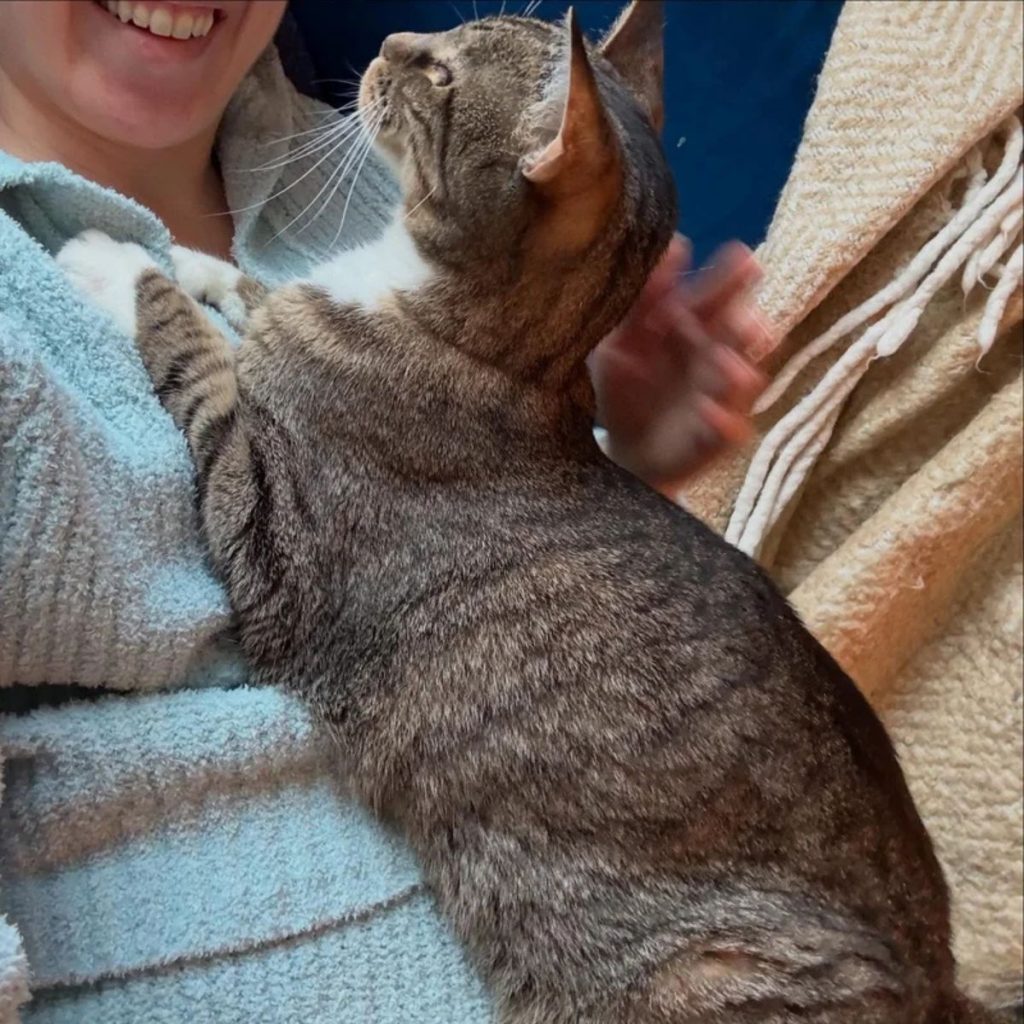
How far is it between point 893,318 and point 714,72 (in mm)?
321

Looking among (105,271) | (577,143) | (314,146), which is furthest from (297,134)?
(577,143)

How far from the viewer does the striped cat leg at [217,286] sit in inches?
35.4

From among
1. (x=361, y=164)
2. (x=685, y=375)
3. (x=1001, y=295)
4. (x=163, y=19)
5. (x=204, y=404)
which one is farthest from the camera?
(x=1001, y=295)

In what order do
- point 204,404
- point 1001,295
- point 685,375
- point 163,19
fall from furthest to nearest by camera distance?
point 1001,295
point 685,375
point 204,404
point 163,19

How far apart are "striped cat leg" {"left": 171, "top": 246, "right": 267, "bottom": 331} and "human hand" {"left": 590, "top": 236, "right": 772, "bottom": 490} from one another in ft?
1.00

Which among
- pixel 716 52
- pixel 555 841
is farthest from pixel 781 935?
pixel 716 52

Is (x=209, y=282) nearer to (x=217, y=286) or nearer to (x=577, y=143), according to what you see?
(x=217, y=286)

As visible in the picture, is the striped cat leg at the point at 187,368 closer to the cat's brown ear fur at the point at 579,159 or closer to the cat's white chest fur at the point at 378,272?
the cat's white chest fur at the point at 378,272

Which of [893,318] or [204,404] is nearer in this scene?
[204,404]

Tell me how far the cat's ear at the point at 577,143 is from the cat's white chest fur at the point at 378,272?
14 centimetres

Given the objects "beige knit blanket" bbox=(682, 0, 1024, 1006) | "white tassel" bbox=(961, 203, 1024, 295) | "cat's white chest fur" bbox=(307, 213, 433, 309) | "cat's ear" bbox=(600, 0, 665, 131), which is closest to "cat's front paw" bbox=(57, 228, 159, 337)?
"cat's white chest fur" bbox=(307, 213, 433, 309)

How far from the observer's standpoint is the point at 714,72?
3.84 ft

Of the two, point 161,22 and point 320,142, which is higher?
point 161,22

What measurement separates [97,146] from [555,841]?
576 millimetres
